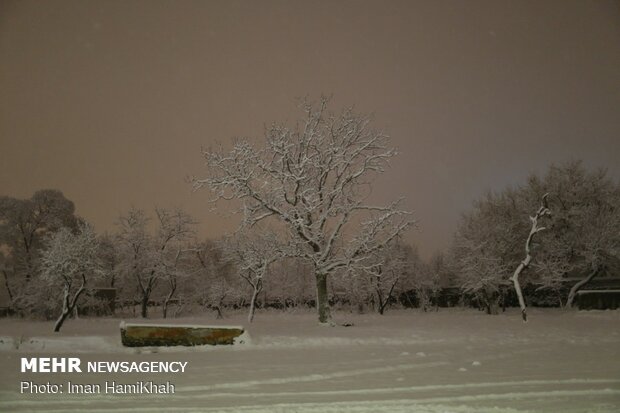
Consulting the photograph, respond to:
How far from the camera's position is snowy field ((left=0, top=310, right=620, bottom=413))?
28.8 feet

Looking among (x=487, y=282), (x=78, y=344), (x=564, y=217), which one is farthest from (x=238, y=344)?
(x=564, y=217)

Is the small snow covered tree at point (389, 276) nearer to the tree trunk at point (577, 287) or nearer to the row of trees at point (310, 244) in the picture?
the row of trees at point (310, 244)

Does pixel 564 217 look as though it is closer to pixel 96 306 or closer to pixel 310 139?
pixel 310 139

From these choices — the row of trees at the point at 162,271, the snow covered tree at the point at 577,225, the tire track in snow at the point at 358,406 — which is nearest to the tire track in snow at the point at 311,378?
the tire track in snow at the point at 358,406

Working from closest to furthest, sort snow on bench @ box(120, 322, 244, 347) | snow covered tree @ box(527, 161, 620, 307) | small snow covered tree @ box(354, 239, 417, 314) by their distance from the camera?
snow on bench @ box(120, 322, 244, 347), snow covered tree @ box(527, 161, 620, 307), small snow covered tree @ box(354, 239, 417, 314)

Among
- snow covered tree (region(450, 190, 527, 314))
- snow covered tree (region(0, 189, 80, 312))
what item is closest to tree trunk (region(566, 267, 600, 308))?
snow covered tree (region(450, 190, 527, 314))

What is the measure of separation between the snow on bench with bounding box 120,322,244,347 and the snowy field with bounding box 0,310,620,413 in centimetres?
34

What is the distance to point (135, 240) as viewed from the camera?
52.2 metres

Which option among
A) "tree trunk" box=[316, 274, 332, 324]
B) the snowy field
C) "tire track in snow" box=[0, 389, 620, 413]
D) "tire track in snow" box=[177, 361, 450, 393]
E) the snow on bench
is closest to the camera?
"tire track in snow" box=[0, 389, 620, 413]

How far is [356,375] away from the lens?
11.6 meters

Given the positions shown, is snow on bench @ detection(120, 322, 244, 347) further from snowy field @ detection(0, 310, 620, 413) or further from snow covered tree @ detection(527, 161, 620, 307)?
snow covered tree @ detection(527, 161, 620, 307)

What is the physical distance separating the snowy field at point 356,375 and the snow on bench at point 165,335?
34 cm

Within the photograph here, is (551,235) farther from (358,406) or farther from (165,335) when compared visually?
(358,406)

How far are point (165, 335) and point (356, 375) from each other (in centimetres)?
737
